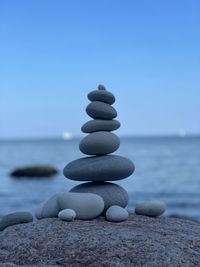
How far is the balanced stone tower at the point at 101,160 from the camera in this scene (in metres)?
7.91

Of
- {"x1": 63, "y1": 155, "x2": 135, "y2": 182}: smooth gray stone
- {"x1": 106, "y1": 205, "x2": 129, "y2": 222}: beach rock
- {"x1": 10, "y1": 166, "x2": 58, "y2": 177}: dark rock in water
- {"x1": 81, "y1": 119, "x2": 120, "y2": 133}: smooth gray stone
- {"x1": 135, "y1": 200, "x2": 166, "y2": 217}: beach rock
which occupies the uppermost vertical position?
{"x1": 10, "y1": 166, "x2": 58, "y2": 177}: dark rock in water

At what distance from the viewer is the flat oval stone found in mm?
8297

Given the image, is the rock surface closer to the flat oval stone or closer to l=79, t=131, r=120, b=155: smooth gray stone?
l=79, t=131, r=120, b=155: smooth gray stone

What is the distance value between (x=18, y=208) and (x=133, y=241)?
1561cm

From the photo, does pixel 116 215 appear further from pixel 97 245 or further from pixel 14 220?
pixel 14 220

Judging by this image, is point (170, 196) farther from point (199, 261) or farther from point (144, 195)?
point (199, 261)

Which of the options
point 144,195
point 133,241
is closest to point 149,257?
point 133,241

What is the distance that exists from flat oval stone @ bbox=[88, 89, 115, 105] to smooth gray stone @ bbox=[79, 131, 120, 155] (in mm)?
558

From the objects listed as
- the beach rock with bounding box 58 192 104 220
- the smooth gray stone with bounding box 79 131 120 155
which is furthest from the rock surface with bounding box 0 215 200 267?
the smooth gray stone with bounding box 79 131 120 155

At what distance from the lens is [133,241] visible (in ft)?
20.9

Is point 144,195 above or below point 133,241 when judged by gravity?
above

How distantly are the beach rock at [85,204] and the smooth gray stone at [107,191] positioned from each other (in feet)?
1.20

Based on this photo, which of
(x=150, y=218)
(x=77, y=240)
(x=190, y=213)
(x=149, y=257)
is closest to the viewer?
(x=149, y=257)

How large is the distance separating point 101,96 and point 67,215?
6.84ft
